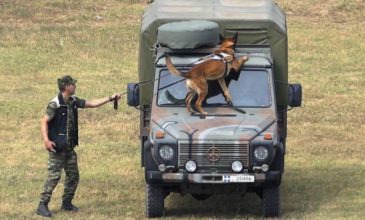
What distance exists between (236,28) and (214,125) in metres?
2.00

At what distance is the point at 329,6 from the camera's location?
3400 centimetres

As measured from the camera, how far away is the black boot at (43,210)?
1355 centimetres

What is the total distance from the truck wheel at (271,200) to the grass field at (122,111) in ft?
1.33

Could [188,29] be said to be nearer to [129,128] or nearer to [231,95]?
[231,95]

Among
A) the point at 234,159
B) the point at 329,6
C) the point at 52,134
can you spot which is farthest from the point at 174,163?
the point at 329,6

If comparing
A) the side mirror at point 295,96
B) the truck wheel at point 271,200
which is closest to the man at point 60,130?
the truck wheel at point 271,200

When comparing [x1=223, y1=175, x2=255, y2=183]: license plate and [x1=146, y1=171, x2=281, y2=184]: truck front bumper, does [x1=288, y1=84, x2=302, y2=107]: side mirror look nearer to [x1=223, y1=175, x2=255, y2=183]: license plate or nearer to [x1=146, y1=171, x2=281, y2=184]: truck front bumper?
[x1=146, y1=171, x2=281, y2=184]: truck front bumper

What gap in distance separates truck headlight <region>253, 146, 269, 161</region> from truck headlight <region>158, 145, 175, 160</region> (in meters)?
0.98

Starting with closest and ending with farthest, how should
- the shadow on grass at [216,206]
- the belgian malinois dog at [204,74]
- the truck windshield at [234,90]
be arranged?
the belgian malinois dog at [204,74], the truck windshield at [234,90], the shadow on grass at [216,206]

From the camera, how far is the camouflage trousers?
13.4m

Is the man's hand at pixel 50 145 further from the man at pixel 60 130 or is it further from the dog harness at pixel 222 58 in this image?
the dog harness at pixel 222 58

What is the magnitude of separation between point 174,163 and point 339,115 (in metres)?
10.0

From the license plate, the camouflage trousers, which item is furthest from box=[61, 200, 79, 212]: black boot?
the license plate

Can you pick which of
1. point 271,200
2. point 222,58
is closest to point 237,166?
point 271,200
